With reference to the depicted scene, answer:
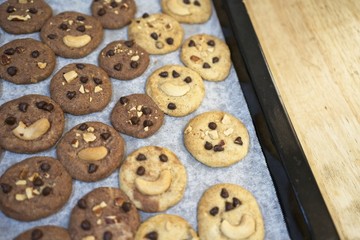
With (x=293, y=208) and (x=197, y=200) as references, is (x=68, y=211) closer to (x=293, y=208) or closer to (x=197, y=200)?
(x=197, y=200)

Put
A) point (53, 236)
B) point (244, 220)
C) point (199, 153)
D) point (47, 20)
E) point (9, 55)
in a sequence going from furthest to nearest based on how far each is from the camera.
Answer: point (47, 20) < point (9, 55) < point (199, 153) < point (244, 220) < point (53, 236)

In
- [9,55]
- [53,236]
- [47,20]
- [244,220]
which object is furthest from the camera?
[47,20]

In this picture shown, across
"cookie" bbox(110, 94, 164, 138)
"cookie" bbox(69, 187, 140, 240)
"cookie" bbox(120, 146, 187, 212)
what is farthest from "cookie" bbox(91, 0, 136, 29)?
"cookie" bbox(69, 187, 140, 240)

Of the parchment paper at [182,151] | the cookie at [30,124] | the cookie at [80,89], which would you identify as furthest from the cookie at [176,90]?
the cookie at [30,124]

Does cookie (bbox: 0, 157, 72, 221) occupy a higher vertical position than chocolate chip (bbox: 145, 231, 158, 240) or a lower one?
higher

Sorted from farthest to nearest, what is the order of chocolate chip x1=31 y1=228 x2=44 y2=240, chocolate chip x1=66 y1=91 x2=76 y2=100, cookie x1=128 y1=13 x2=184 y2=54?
cookie x1=128 y1=13 x2=184 y2=54
chocolate chip x1=66 y1=91 x2=76 y2=100
chocolate chip x1=31 y1=228 x2=44 y2=240

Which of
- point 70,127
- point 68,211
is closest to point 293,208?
point 68,211

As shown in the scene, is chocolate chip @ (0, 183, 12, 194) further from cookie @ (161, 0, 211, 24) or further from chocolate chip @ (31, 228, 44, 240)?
cookie @ (161, 0, 211, 24)
